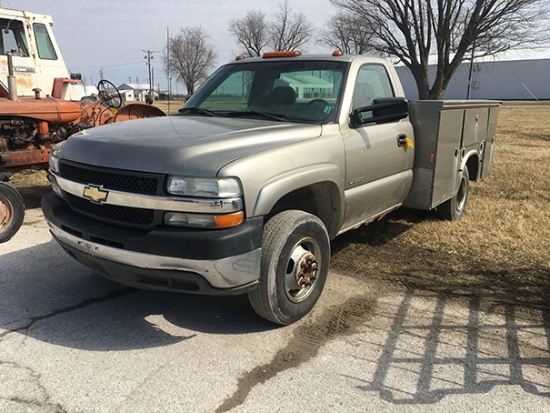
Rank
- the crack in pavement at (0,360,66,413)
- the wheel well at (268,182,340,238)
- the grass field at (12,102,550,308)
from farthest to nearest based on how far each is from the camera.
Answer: the grass field at (12,102,550,308), the wheel well at (268,182,340,238), the crack in pavement at (0,360,66,413)

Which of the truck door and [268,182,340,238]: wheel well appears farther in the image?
the truck door

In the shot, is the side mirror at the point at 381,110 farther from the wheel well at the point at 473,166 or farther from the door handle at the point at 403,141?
the wheel well at the point at 473,166

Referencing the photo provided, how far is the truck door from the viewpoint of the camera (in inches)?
157

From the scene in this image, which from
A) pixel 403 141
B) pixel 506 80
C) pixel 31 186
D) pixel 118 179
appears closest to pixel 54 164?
pixel 118 179

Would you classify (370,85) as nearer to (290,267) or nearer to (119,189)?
(290,267)

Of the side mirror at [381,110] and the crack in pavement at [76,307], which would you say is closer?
the crack in pavement at [76,307]

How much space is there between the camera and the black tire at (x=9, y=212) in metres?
5.39

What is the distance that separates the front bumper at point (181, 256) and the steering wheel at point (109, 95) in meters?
4.90

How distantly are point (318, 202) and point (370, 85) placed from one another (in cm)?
135

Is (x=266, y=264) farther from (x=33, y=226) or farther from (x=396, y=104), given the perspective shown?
(x=33, y=226)

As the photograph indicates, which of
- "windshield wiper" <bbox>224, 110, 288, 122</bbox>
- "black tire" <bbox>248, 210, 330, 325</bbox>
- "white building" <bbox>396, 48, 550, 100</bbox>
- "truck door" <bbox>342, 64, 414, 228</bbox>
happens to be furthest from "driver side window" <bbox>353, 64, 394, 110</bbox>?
"white building" <bbox>396, 48, 550, 100</bbox>

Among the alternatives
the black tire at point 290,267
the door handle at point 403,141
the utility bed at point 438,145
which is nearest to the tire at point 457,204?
the utility bed at point 438,145

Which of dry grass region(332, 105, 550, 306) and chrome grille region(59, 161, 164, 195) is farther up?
chrome grille region(59, 161, 164, 195)

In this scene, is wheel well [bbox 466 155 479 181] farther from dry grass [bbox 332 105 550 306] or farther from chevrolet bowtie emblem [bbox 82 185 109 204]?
chevrolet bowtie emblem [bbox 82 185 109 204]
